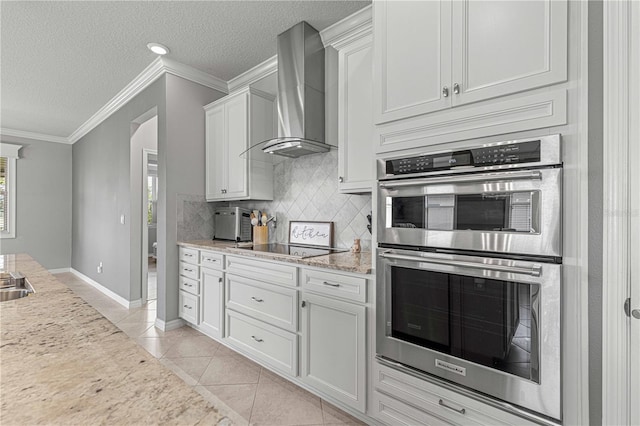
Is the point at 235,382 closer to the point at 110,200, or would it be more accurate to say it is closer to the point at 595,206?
the point at 595,206

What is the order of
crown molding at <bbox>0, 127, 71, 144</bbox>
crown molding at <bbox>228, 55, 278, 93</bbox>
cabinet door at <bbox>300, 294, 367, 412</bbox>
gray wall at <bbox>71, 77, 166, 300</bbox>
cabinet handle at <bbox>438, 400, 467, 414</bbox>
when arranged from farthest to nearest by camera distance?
crown molding at <bbox>0, 127, 71, 144</bbox> < gray wall at <bbox>71, 77, 166, 300</bbox> < crown molding at <bbox>228, 55, 278, 93</bbox> < cabinet door at <bbox>300, 294, 367, 412</bbox> < cabinet handle at <bbox>438, 400, 467, 414</bbox>

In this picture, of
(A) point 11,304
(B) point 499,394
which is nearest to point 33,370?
(A) point 11,304

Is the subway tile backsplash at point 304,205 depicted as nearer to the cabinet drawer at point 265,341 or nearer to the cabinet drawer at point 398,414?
the cabinet drawer at point 265,341

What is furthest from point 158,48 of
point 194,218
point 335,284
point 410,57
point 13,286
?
point 335,284

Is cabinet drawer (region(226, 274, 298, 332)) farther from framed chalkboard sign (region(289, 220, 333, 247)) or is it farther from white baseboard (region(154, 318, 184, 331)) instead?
white baseboard (region(154, 318, 184, 331))

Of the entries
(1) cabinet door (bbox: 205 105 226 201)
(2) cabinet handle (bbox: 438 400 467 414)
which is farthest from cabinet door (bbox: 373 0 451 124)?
(1) cabinet door (bbox: 205 105 226 201)

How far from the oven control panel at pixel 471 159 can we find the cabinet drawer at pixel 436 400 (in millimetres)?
1019

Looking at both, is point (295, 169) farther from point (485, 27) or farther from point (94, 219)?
point (94, 219)

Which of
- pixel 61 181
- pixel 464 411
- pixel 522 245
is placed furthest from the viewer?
pixel 61 181

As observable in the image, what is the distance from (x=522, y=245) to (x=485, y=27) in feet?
3.05

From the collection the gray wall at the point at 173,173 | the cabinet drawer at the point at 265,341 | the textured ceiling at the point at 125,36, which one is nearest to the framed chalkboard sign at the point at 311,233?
the cabinet drawer at the point at 265,341

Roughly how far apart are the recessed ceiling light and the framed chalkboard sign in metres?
2.01

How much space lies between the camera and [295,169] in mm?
3049

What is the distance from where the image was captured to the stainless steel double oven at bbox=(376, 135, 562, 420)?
3.93 feet
